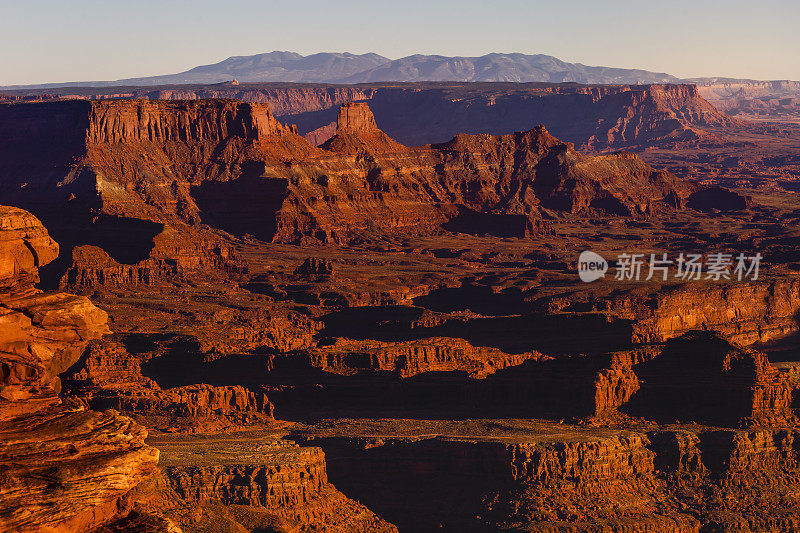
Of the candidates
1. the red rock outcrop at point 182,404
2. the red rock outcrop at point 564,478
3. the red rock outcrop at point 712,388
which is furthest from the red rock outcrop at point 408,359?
the red rock outcrop at point 712,388

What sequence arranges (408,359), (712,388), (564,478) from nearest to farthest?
(564,478), (712,388), (408,359)

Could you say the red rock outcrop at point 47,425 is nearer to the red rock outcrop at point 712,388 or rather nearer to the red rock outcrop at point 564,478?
the red rock outcrop at point 564,478

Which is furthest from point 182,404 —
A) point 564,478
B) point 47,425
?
point 47,425

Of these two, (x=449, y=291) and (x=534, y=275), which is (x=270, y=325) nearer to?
(x=449, y=291)

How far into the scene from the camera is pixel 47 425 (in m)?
35.9

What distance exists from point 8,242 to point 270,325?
327 feet

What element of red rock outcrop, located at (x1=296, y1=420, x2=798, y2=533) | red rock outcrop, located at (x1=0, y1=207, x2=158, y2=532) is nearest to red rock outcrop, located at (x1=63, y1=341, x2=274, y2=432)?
red rock outcrop, located at (x1=296, y1=420, x2=798, y2=533)

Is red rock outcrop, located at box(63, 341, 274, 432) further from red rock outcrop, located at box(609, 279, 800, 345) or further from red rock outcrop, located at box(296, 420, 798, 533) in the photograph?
red rock outcrop, located at box(609, 279, 800, 345)

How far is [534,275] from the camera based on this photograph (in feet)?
599

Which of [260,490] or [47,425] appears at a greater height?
[47,425]

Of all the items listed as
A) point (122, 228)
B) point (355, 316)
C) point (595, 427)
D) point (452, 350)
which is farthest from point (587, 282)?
point (595, 427)

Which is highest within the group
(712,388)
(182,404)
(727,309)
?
(712,388)

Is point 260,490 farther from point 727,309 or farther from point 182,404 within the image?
point 727,309

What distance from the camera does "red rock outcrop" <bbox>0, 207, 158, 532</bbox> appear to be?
33.5 m
